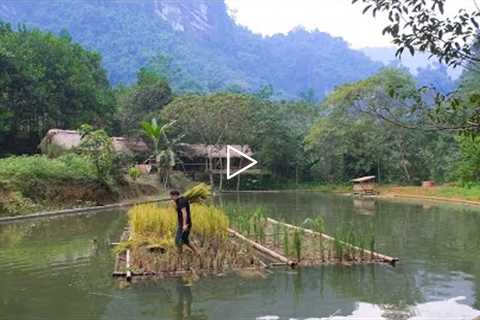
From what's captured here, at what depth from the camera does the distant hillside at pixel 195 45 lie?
296 ft

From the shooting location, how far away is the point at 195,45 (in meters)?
113

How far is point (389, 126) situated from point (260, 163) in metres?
9.22

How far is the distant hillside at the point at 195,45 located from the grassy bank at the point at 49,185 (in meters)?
47.9

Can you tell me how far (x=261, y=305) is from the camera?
8039mm

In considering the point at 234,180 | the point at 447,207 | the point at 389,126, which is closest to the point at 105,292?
the point at 447,207

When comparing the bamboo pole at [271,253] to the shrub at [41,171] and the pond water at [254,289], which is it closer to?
the pond water at [254,289]

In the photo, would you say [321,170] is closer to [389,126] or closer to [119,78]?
[389,126]

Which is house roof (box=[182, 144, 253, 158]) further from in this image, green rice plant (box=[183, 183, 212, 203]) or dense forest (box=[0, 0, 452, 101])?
green rice plant (box=[183, 183, 212, 203])

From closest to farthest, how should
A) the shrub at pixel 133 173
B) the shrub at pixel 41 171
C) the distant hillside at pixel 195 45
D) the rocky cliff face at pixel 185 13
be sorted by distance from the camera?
1. the shrub at pixel 41 171
2. the shrub at pixel 133 173
3. the distant hillside at pixel 195 45
4. the rocky cliff face at pixel 185 13

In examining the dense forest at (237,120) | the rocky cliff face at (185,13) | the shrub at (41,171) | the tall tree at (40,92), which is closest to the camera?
the shrub at (41,171)

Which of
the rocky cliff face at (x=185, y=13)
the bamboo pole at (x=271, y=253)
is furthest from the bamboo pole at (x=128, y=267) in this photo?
the rocky cliff face at (x=185, y=13)

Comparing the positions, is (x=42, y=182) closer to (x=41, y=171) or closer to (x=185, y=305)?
(x=41, y=171)

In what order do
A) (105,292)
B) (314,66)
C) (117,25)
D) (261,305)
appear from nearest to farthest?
(261,305) → (105,292) → (117,25) → (314,66)

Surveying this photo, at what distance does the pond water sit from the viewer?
774cm
